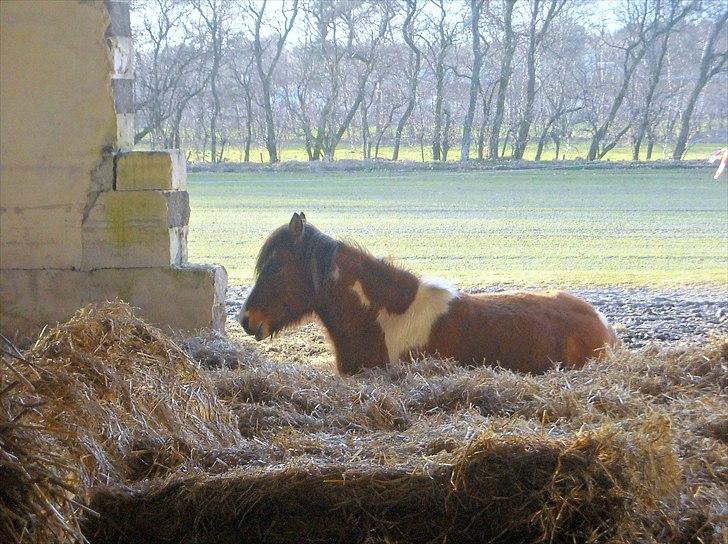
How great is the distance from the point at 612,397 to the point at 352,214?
5549 mm

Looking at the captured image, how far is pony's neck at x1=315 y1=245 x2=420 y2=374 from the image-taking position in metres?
3.89

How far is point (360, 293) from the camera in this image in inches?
154

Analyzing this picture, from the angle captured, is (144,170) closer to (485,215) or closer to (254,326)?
(254,326)

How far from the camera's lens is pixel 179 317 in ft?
14.5

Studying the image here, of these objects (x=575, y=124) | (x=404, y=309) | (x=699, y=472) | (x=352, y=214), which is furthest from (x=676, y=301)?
(x=699, y=472)

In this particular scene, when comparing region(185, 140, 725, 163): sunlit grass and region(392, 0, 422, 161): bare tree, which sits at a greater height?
region(392, 0, 422, 161): bare tree

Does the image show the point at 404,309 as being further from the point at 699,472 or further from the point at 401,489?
the point at 401,489

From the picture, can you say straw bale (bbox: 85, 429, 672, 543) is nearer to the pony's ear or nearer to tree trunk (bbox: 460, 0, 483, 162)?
the pony's ear

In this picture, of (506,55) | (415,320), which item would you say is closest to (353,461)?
(415,320)

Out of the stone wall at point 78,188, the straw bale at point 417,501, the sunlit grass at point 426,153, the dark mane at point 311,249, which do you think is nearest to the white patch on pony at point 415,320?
the dark mane at point 311,249

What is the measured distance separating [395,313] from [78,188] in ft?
6.11

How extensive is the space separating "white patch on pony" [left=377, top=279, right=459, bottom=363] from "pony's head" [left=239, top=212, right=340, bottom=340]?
37 cm

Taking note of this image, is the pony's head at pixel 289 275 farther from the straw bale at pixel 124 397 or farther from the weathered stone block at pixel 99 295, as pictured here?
the straw bale at pixel 124 397

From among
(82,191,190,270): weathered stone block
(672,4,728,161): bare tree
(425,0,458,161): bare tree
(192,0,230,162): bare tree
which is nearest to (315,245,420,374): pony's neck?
(82,191,190,270): weathered stone block
